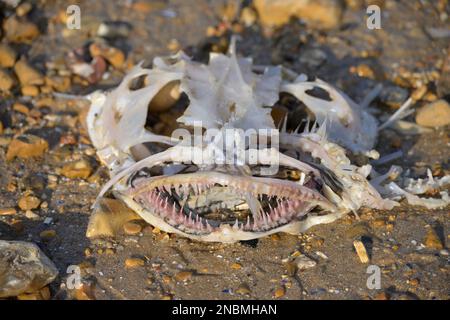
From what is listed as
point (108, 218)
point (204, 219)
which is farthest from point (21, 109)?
point (204, 219)

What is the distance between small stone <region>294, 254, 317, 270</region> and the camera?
461cm

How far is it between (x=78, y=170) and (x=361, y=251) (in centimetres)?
253

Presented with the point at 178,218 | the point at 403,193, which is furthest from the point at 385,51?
the point at 178,218

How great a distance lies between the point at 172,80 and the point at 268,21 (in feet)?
8.60

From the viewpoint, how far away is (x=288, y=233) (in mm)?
4922

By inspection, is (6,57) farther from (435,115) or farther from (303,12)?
(435,115)

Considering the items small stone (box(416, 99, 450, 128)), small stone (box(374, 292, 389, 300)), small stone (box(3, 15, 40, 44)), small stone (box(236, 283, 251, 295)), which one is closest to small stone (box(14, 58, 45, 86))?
small stone (box(3, 15, 40, 44))

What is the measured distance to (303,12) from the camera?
7.67 m

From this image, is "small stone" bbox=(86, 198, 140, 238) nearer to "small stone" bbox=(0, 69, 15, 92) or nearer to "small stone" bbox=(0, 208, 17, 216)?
"small stone" bbox=(0, 208, 17, 216)

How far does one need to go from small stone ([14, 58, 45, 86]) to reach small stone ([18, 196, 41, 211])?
1844 mm

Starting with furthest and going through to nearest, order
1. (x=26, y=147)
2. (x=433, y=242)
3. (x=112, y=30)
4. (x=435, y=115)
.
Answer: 1. (x=112, y=30)
2. (x=435, y=115)
3. (x=26, y=147)
4. (x=433, y=242)

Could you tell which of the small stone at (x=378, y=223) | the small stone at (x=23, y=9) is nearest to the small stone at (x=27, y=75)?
the small stone at (x=23, y=9)

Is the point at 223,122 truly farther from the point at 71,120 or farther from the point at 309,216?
the point at 71,120

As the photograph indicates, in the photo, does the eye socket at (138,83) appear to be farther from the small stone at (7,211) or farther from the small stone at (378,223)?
the small stone at (378,223)
